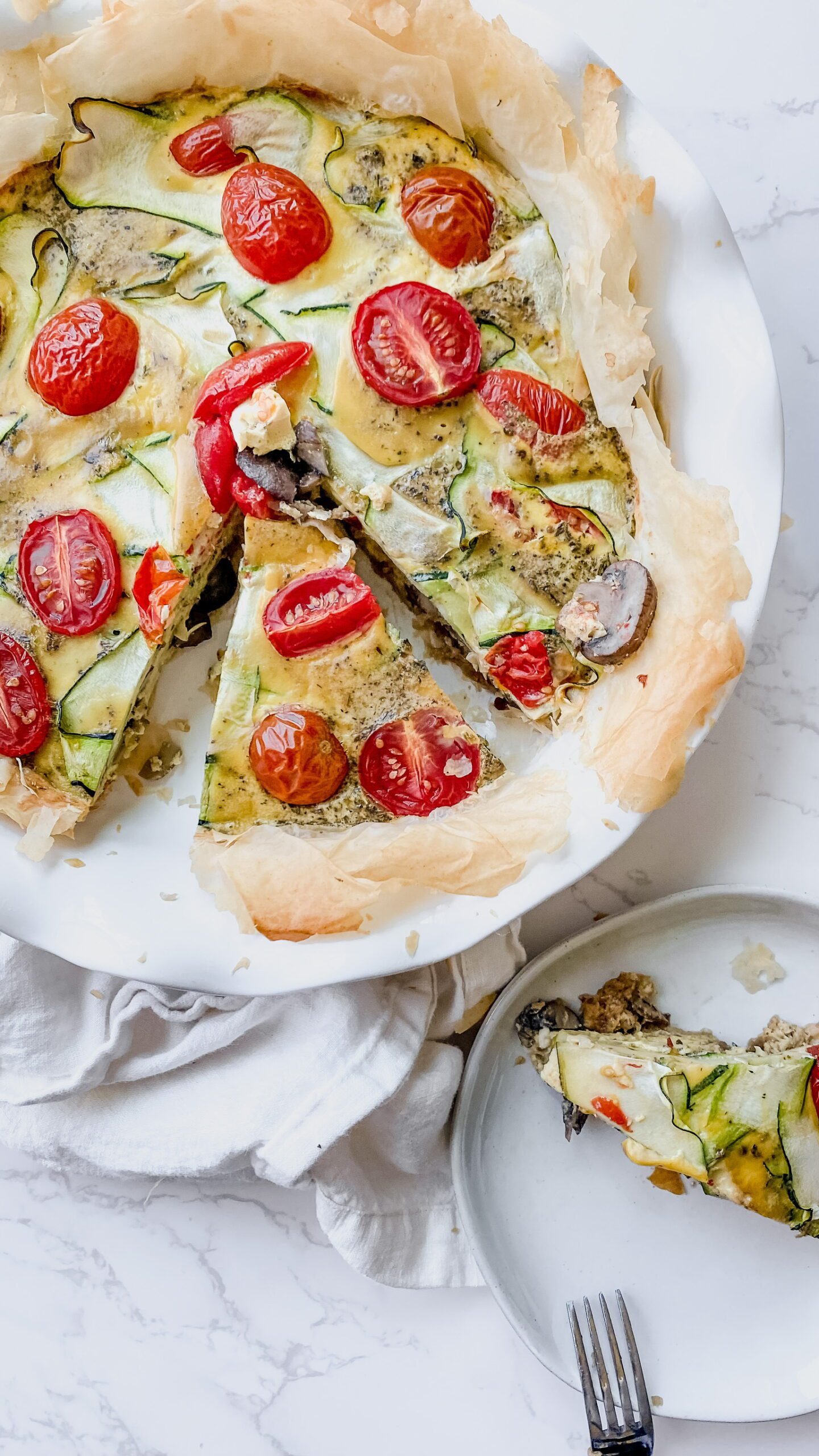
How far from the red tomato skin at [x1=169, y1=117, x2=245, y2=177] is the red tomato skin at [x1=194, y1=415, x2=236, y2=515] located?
0.70 meters

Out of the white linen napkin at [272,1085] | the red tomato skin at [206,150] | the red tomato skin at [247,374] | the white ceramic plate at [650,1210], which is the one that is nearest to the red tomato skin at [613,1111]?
the white ceramic plate at [650,1210]

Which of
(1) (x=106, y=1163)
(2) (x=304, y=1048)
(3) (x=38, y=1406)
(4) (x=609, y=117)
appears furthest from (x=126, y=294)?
(3) (x=38, y=1406)

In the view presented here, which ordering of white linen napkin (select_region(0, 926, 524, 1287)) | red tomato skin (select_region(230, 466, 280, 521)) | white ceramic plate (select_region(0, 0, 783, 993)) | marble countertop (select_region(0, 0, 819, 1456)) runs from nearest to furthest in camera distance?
white ceramic plate (select_region(0, 0, 783, 993)), red tomato skin (select_region(230, 466, 280, 521)), white linen napkin (select_region(0, 926, 524, 1287)), marble countertop (select_region(0, 0, 819, 1456))

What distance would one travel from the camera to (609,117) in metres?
2.77

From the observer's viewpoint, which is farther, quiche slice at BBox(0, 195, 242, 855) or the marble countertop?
the marble countertop

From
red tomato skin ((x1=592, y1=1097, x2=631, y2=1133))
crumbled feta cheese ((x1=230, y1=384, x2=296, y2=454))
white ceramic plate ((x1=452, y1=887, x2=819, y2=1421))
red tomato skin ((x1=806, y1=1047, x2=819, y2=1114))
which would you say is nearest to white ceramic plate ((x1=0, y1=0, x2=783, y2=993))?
white ceramic plate ((x1=452, y1=887, x2=819, y2=1421))

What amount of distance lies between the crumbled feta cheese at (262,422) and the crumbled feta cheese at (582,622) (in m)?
0.92

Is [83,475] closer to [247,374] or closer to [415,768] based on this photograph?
[247,374]

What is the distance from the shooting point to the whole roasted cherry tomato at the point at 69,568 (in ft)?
10.1

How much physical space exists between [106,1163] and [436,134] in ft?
10.5

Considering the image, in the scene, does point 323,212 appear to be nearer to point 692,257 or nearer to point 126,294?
point 126,294

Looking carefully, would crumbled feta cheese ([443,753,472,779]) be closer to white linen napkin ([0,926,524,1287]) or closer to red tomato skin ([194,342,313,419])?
white linen napkin ([0,926,524,1287])

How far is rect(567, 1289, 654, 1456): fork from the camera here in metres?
3.14

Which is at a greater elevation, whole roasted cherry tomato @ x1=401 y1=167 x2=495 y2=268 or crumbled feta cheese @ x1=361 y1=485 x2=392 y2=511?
whole roasted cherry tomato @ x1=401 y1=167 x2=495 y2=268
